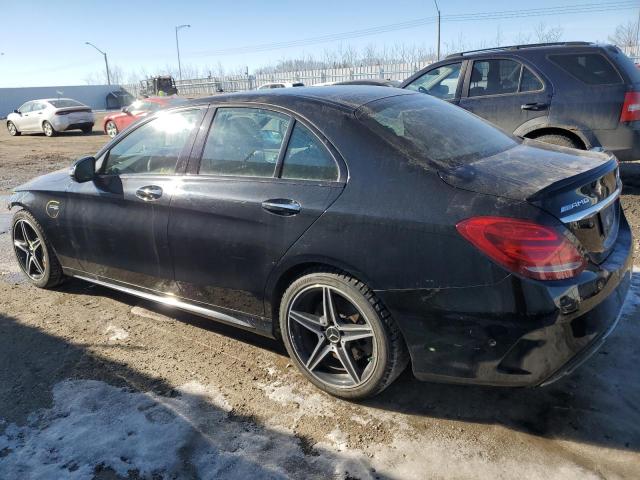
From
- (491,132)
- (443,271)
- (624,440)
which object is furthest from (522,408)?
(491,132)

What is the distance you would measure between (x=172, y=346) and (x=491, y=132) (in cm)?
257

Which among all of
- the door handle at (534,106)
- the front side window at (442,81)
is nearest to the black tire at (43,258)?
the front side window at (442,81)

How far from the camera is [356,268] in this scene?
103 inches

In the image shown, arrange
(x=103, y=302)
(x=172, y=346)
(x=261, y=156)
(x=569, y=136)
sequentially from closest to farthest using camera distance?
(x=261, y=156), (x=172, y=346), (x=103, y=302), (x=569, y=136)

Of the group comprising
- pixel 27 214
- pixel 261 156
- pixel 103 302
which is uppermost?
pixel 261 156

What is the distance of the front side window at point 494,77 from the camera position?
21.6 feet

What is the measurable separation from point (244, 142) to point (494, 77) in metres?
4.68

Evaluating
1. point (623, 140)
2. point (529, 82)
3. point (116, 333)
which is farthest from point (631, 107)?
point (116, 333)

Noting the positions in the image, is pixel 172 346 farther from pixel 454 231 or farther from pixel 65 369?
pixel 454 231

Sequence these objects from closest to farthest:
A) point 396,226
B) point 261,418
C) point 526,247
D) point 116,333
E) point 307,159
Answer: point 526,247 < point 396,226 < point 261,418 < point 307,159 < point 116,333

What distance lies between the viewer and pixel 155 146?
3.71 metres

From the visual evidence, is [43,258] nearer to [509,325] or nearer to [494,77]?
[509,325]

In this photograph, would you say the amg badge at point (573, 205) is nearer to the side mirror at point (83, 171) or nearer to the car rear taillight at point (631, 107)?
the side mirror at point (83, 171)

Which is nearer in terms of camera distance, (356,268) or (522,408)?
(356,268)
